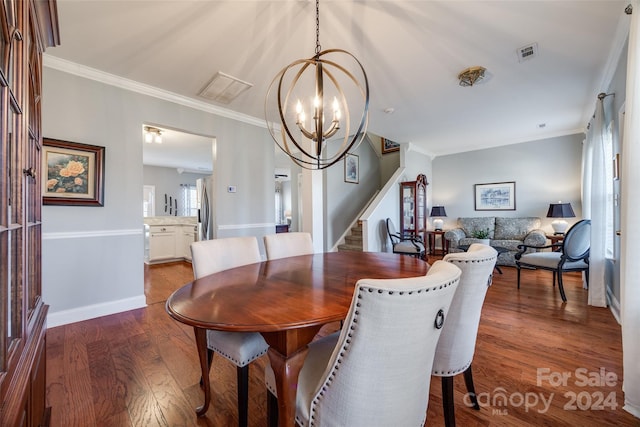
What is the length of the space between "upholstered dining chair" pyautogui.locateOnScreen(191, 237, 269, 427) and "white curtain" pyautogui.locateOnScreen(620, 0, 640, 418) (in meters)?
1.91

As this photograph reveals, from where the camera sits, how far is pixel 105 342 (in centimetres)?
216

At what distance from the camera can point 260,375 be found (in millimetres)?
1747

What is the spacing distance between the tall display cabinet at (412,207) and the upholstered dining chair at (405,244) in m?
0.26

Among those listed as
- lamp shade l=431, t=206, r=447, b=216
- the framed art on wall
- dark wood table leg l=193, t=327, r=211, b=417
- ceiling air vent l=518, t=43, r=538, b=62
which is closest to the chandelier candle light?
dark wood table leg l=193, t=327, r=211, b=417

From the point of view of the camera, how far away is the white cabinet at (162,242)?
5.31m

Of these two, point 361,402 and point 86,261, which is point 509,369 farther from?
point 86,261

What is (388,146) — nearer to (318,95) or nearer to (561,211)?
(561,211)

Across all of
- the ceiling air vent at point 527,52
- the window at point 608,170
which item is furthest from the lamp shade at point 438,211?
the ceiling air vent at point 527,52

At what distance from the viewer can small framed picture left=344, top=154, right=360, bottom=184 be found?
559 cm

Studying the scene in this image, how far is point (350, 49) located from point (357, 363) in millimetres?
2449

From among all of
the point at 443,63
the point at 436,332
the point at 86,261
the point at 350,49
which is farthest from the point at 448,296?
the point at 86,261

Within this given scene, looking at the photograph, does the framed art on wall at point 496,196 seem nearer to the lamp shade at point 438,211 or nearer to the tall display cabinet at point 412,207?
the lamp shade at point 438,211

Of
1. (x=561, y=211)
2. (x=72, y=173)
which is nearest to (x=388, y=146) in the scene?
(x=561, y=211)

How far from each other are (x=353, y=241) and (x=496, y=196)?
317 cm
